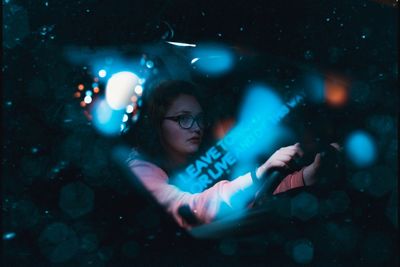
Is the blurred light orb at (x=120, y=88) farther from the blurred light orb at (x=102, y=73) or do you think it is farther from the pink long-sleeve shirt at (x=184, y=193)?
the pink long-sleeve shirt at (x=184, y=193)

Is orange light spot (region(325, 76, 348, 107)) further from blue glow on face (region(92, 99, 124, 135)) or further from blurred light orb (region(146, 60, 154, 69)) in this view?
blue glow on face (region(92, 99, 124, 135))

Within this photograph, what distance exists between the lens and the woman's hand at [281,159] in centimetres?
337

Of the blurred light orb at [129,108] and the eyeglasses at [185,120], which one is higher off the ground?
the blurred light orb at [129,108]

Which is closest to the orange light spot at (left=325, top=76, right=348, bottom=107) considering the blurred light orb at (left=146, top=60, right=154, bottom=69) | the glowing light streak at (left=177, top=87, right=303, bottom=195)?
the glowing light streak at (left=177, top=87, right=303, bottom=195)

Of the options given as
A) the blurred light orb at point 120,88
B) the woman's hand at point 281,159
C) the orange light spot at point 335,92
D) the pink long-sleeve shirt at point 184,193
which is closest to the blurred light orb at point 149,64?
the blurred light orb at point 120,88

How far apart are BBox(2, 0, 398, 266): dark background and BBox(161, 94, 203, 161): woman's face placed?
0.80 ft

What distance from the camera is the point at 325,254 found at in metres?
3.62

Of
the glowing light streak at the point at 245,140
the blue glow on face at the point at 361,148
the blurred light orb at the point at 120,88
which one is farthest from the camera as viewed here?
the blue glow on face at the point at 361,148

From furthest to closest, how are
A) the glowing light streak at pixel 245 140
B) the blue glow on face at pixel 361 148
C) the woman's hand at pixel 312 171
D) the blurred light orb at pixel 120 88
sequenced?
the blue glow on face at pixel 361 148 → the woman's hand at pixel 312 171 → the glowing light streak at pixel 245 140 → the blurred light orb at pixel 120 88

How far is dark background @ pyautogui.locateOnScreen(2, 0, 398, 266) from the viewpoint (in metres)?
3.17

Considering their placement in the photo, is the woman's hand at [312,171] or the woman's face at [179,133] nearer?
the woman's face at [179,133]

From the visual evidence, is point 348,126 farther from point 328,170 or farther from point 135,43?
point 135,43

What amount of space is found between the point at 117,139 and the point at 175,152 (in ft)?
1.32

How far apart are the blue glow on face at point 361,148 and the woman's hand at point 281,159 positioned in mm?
455
